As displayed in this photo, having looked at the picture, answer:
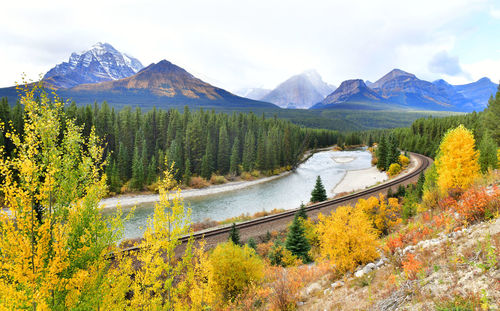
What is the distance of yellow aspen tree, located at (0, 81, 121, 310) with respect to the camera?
694 centimetres

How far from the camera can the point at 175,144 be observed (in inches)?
2126

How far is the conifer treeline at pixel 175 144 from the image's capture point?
5034 cm

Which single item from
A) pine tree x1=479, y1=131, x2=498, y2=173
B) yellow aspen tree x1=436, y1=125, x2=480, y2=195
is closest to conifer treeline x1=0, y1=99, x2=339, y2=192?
yellow aspen tree x1=436, y1=125, x2=480, y2=195

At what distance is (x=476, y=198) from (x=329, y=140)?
134008 mm

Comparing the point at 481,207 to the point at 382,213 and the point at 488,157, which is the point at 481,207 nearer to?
the point at 382,213

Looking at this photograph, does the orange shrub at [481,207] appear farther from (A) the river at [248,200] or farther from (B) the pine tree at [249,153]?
(B) the pine tree at [249,153]

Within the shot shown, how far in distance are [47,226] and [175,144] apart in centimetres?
4814

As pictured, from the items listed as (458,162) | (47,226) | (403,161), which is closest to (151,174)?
(47,226)

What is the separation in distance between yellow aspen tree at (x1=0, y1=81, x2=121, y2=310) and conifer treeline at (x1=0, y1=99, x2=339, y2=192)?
39221 millimetres

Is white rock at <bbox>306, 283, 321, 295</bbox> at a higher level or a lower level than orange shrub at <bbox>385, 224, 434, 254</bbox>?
lower

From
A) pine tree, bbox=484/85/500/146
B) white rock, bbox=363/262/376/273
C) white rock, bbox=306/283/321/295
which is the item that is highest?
pine tree, bbox=484/85/500/146

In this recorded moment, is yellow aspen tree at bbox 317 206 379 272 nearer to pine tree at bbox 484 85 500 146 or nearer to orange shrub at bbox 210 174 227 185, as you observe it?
pine tree at bbox 484 85 500 146

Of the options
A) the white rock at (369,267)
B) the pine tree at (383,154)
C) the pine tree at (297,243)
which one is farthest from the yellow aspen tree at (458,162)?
the pine tree at (383,154)

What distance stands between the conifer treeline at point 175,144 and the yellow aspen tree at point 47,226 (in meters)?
39.2
